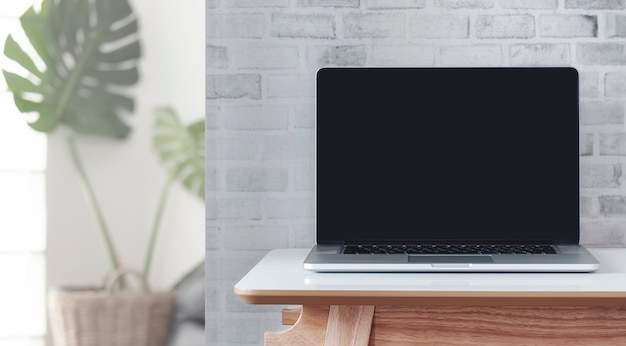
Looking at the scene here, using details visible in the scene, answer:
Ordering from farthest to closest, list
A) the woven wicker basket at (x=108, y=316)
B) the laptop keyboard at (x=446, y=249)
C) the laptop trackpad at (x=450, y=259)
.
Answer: the woven wicker basket at (x=108, y=316) < the laptop keyboard at (x=446, y=249) < the laptop trackpad at (x=450, y=259)

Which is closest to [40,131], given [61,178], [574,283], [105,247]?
[61,178]

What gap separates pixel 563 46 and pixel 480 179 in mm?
405

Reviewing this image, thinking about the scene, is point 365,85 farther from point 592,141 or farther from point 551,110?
point 592,141

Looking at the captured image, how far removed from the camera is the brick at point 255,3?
5.13 ft

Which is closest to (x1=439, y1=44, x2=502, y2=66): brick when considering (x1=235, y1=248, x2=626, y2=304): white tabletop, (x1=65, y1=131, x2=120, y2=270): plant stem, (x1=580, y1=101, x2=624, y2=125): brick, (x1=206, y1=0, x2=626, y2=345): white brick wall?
(x1=206, y1=0, x2=626, y2=345): white brick wall

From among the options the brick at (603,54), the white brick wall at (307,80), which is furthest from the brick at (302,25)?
the brick at (603,54)

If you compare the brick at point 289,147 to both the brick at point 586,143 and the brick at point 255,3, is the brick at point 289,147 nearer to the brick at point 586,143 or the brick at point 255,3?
the brick at point 255,3

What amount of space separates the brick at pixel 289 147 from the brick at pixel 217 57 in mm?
198

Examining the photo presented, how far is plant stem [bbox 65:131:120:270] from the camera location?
9.48 feet

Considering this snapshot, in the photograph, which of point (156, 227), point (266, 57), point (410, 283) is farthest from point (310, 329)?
point (156, 227)

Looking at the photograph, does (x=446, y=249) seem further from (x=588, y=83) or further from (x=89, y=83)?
(x=89, y=83)

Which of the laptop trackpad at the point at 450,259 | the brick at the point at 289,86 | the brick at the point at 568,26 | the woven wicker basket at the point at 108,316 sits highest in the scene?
the brick at the point at 568,26

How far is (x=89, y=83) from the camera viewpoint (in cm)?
292

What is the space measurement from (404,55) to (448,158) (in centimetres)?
29
